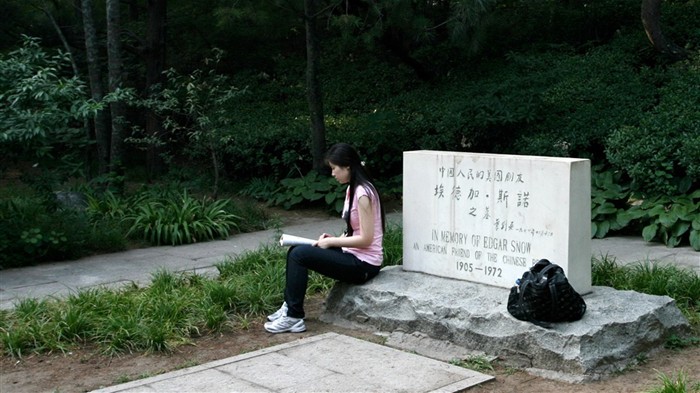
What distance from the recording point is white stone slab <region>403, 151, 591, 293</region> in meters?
6.34

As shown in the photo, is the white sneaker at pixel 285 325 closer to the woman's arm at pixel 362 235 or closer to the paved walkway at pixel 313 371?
the paved walkway at pixel 313 371

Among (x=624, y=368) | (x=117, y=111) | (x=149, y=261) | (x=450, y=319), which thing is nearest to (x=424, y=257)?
(x=450, y=319)

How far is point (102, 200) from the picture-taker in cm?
1165

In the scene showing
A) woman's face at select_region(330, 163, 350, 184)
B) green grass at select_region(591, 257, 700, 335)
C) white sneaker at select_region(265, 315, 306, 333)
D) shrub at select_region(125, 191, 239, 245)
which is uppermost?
woman's face at select_region(330, 163, 350, 184)

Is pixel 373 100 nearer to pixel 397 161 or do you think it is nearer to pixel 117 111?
pixel 397 161

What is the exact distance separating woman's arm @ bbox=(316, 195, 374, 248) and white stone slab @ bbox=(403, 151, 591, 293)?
517 mm

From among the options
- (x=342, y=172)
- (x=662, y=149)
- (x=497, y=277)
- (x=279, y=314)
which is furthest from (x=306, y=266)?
(x=662, y=149)

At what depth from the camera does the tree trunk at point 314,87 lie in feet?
42.0

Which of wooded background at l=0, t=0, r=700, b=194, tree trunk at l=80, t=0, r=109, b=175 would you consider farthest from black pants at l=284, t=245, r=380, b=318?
tree trunk at l=80, t=0, r=109, b=175

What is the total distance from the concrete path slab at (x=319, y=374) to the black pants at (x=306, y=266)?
51 cm

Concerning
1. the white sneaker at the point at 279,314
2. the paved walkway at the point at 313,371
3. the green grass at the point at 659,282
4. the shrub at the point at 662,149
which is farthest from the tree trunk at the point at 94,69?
the green grass at the point at 659,282

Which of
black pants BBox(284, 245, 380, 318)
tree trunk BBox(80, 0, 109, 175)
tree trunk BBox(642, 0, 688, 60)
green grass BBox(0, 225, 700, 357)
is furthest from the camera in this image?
tree trunk BBox(80, 0, 109, 175)

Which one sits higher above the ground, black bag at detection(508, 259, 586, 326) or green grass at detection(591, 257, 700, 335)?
black bag at detection(508, 259, 586, 326)

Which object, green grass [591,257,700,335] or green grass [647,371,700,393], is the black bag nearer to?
green grass [647,371,700,393]
